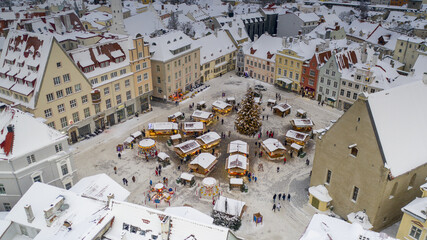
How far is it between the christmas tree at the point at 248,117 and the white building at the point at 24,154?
3010 cm

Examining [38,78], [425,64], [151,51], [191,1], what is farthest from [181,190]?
[191,1]

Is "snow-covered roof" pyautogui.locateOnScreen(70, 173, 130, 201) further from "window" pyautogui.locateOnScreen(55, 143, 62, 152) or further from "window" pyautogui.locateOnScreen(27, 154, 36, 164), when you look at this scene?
"window" pyautogui.locateOnScreen(27, 154, 36, 164)

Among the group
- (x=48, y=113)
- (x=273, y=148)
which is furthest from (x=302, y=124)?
(x=48, y=113)

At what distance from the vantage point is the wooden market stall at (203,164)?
164 feet

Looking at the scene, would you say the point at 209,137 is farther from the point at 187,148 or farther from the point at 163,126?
the point at 163,126

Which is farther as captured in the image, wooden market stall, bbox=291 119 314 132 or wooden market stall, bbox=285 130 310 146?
wooden market stall, bbox=291 119 314 132

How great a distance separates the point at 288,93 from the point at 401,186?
45.3 m

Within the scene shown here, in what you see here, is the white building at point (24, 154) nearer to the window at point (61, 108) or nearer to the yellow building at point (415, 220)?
the window at point (61, 108)

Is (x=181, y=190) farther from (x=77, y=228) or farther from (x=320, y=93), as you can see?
(x=320, y=93)

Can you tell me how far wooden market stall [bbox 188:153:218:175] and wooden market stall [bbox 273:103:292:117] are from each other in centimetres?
2267

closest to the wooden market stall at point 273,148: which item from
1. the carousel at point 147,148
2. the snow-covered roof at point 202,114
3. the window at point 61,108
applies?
Result: the snow-covered roof at point 202,114

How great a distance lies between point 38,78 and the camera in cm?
5216

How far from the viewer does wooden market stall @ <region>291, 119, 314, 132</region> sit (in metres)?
62.0

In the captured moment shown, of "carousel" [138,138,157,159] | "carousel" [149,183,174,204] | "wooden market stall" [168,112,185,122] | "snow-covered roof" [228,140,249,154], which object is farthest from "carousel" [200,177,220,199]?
"wooden market stall" [168,112,185,122]
